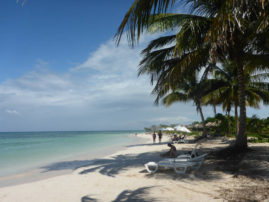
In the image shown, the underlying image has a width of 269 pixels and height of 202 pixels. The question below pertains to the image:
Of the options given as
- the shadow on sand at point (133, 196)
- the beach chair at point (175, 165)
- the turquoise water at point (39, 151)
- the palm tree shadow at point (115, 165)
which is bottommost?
the turquoise water at point (39, 151)

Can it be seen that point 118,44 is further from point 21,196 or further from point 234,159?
point 234,159

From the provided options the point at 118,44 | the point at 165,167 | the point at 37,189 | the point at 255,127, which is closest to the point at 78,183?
the point at 37,189

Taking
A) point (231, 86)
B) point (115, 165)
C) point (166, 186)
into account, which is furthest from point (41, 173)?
point (231, 86)

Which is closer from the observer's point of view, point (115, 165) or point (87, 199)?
point (87, 199)

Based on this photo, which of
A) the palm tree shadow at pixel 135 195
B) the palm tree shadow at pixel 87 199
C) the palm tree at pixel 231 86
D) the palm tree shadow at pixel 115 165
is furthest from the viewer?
the palm tree at pixel 231 86

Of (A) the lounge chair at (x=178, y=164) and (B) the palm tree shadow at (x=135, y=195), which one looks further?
(A) the lounge chair at (x=178, y=164)

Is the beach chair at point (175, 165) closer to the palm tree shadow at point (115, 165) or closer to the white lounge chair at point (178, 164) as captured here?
the white lounge chair at point (178, 164)

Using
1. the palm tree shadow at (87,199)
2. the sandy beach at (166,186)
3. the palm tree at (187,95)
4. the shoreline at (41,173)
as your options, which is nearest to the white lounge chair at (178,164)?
the sandy beach at (166,186)

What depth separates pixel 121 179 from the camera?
20.1 feet

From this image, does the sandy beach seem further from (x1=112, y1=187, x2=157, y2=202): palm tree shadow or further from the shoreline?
the shoreline

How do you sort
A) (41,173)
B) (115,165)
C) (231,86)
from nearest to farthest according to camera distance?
1. (115,165)
2. (41,173)
3. (231,86)

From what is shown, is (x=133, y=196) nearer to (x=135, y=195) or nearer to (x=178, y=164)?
(x=135, y=195)

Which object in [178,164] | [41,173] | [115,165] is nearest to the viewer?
[178,164]

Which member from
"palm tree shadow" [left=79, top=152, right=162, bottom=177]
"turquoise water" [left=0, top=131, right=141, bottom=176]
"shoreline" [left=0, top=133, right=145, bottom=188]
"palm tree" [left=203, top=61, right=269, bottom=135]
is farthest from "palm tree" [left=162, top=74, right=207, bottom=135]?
"shoreline" [left=0, top=133, right=145, bottom=188]
